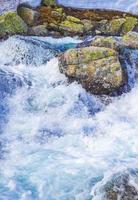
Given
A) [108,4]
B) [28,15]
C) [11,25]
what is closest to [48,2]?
[28,15]

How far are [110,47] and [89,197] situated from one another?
4.90 meters

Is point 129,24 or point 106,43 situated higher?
point 106,43

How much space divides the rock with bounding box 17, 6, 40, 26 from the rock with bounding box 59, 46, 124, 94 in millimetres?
3085

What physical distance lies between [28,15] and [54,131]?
5.44 metres

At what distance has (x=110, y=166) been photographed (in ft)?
27.0

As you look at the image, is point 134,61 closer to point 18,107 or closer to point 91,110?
point 91,110

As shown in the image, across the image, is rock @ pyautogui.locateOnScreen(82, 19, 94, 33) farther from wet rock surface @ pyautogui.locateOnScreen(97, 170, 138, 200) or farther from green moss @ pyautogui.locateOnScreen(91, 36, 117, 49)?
wet rock surface @ pyautogui.locateOnScreen(97, 170, 138, 200)

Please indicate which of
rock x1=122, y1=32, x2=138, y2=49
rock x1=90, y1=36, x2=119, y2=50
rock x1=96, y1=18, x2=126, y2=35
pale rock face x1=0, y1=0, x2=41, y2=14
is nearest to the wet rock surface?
rock x1=90, y1=36, x2=119, y2=50

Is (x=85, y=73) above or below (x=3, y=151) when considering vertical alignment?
above

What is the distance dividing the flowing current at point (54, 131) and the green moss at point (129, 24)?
203cm

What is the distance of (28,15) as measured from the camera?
13.7 meters

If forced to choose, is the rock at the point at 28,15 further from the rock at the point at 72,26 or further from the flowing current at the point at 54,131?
the flowing current at the point at 54,131

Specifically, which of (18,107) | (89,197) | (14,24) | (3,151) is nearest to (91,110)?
(18,107)

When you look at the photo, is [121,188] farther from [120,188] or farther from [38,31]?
[38,31]
